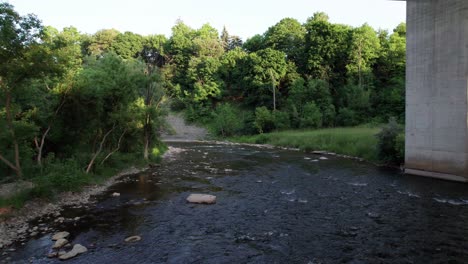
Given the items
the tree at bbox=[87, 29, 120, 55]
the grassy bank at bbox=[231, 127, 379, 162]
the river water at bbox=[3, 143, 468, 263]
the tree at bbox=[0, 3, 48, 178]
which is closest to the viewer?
the river water at bbox=[3, 143, 468, 263]

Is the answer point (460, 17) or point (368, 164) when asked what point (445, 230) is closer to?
point (460, 17)

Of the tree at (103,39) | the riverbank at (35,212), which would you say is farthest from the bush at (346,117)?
the tree at (103,39)

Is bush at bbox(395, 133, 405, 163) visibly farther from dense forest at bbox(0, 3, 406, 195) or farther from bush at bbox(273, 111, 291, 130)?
bush at bbox(273, 111, 291, 130)

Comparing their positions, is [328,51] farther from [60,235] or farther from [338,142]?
[60,235]

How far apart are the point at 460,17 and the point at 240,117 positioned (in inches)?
1722

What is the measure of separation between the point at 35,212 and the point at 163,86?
43.1 meters

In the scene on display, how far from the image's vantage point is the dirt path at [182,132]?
57412 millimetres

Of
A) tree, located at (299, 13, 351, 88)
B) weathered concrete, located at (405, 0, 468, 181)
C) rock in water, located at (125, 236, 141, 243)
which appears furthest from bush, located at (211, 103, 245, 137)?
rock in water, located at (125, 236, 141, 243)

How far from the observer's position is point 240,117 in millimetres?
59438

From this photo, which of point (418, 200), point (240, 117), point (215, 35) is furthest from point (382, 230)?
point (215, 35)

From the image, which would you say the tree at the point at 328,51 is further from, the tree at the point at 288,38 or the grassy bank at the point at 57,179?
the grassy bank at the point at 57,179

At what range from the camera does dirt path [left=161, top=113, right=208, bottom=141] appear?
57412 millimetres

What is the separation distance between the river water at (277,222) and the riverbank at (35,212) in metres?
0.61

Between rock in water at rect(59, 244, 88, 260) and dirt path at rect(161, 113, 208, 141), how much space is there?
152ft
